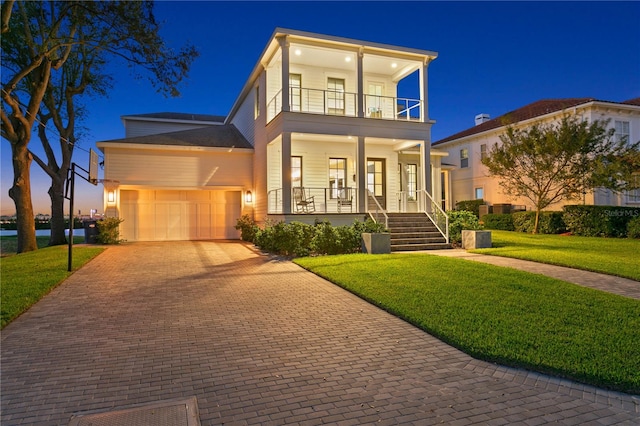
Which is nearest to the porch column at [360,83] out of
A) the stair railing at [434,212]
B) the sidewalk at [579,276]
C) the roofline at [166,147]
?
the stair railing at [434,212]

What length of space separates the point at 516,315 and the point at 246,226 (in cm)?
1410

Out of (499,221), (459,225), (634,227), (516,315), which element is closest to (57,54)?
(459,225)

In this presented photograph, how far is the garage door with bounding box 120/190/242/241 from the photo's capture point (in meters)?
18.5

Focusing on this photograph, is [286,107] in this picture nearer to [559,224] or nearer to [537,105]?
[559,224]

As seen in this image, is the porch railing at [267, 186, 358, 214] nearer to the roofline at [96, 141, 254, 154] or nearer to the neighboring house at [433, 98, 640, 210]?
the roofline at [96, 141, 254, 154]

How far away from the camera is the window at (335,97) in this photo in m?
17.2

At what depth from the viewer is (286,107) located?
14.4m

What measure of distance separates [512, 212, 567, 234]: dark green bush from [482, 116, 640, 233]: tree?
31 cm

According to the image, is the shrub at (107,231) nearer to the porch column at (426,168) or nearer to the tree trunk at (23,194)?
the tree trunk at (23,194)

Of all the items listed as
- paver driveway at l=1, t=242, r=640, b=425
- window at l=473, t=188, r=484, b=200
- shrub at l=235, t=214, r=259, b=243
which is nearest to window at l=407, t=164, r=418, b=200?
shrub at l=235, t=214, r=259, b=243

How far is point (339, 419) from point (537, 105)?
92.6 ft

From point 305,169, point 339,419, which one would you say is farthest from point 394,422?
point 305,169

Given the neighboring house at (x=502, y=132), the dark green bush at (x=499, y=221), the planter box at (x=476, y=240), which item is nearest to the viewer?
the planter box at (x=476, y=240)

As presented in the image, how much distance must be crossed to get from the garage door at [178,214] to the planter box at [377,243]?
958cm
